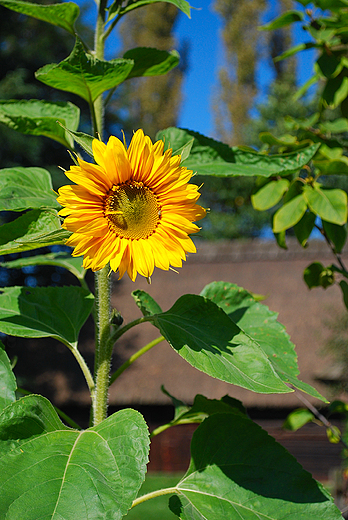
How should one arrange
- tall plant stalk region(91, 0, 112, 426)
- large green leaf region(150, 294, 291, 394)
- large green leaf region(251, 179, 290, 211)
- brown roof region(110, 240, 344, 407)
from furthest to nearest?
brown roof region(110, 240, 344, 407) → large green leaf region(251, 179, 290, 211) → tall plant stalk region(91, 0, 112, 426) → large green leaf region(150, 294, 291, 394)

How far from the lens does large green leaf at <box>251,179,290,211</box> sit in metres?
1.81

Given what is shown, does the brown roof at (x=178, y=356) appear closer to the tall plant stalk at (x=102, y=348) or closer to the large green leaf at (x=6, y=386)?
the tall plant stalk at (x=102, y=348)

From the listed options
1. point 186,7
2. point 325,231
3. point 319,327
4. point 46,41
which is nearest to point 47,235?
point 186,7

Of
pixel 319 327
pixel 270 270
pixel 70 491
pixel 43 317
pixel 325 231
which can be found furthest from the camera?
pixel 270 270

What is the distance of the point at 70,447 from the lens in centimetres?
87

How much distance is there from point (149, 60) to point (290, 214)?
32.3 inches

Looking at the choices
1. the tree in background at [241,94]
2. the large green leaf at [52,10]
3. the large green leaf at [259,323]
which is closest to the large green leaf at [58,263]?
the large green leaf at [259,323]

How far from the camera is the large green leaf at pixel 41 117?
113cm

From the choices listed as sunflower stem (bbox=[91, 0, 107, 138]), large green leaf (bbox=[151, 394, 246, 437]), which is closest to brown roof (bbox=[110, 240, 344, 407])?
large green leaf (bbox=[151, 394, 246, 437])

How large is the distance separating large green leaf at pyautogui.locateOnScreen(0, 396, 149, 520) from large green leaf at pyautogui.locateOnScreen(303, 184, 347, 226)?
1.10 m

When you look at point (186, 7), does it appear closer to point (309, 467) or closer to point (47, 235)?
point (47, 235)

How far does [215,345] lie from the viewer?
0.95 meters

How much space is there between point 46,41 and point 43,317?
1362 centimetres

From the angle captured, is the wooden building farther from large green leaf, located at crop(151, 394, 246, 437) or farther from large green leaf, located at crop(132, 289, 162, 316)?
large green leaf, located at crop(132, 289, 162, 316)
